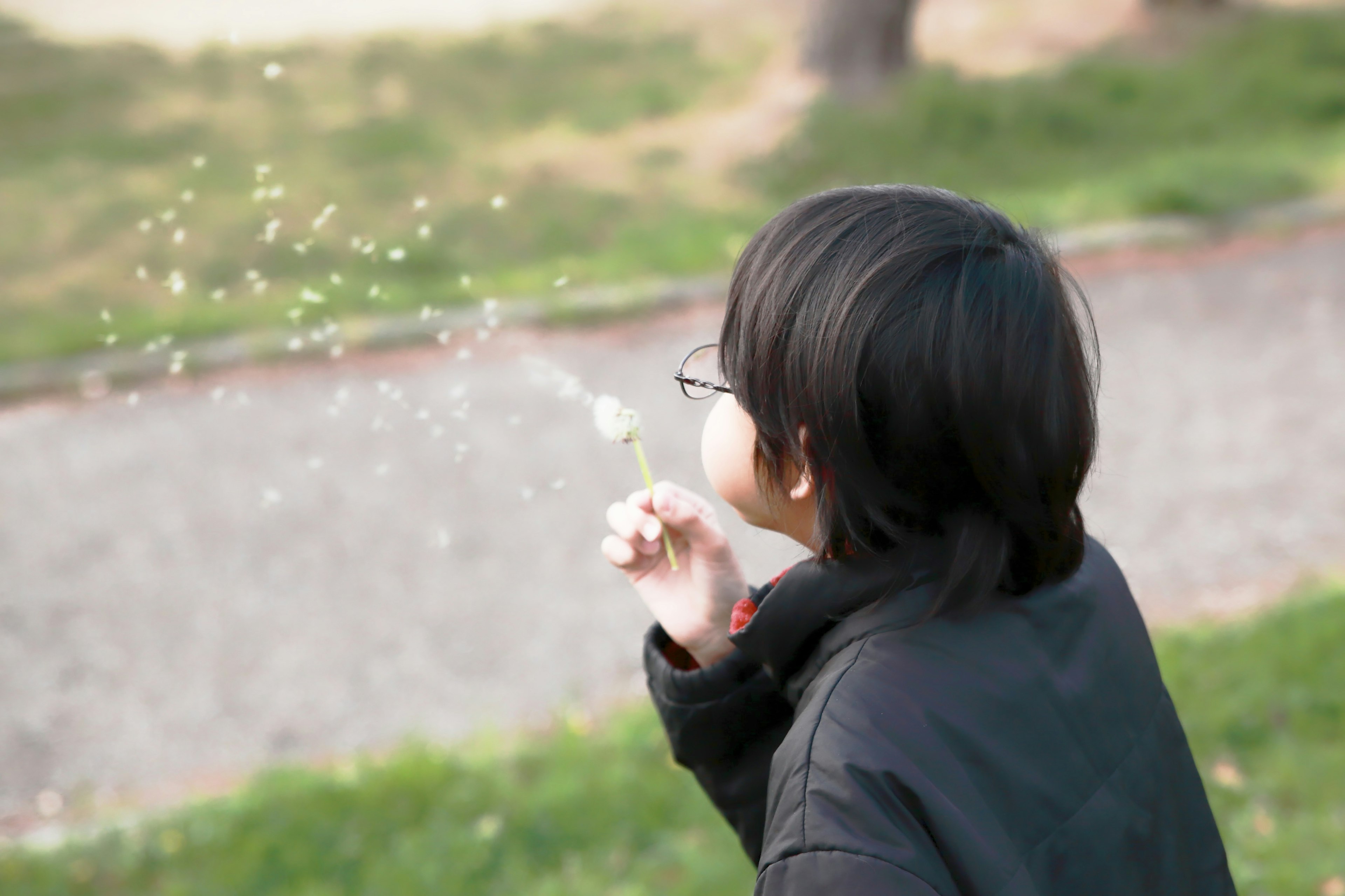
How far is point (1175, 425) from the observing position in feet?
19.6

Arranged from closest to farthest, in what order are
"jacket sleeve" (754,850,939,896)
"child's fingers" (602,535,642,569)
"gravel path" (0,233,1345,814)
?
A: "jacket sleeve" (754,850,939,896) < "child's fingers" (602,535,642,569) < "gravel path" (0,233,1345,814)

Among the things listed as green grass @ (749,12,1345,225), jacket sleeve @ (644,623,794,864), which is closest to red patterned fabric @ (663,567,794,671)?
jacket sleeve @ (644,623,794,864)

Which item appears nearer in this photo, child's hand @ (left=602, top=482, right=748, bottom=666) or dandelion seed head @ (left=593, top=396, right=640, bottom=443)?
child's hand @ (left=602, top=482, right=748, bottom=666)

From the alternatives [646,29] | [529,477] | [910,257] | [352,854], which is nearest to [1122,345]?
[529,477]

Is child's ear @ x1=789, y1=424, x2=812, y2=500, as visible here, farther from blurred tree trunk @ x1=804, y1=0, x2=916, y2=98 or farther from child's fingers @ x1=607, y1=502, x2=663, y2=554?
blurred tree trunk @ x1=804, y1=0, x2=916, y2=98

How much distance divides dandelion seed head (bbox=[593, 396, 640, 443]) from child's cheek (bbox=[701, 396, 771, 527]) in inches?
10.7

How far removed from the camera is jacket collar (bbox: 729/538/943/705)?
4.65ft

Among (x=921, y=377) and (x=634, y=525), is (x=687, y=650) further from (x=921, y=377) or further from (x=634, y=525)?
(x=921, y=377)

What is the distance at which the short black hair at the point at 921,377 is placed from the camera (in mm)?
1333

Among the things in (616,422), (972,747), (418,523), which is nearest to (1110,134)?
(418,523)

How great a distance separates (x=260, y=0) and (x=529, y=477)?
943 centimetres

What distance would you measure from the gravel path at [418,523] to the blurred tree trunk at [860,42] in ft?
10.8

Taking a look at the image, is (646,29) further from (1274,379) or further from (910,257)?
(910,257)

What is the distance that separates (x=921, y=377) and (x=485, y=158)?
27.9 feet
